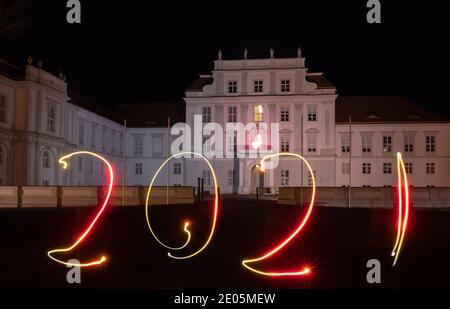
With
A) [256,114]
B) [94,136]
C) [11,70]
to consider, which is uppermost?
[11,70]

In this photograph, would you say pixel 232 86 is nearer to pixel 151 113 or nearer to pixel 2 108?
pixel 151 113

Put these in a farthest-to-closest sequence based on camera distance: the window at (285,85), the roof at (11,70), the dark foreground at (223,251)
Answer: the window at (285,85) → the roof at (11,70) → the dark foreground at (223,251)

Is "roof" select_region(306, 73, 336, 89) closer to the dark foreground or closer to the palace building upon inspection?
the palace building

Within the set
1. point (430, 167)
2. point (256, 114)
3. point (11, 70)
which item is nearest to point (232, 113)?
point (256, 114)

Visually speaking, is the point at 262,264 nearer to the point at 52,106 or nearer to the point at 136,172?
the point at 52,106

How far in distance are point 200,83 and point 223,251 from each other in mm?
46800

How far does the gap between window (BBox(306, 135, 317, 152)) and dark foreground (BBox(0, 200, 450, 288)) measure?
37.0 m

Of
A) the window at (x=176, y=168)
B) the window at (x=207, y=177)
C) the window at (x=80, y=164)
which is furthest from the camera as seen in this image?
the window at (x=176, y=168)

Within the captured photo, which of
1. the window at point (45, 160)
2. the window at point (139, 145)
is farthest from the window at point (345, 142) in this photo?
the window at point (45, 160)

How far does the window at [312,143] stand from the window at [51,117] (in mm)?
24069

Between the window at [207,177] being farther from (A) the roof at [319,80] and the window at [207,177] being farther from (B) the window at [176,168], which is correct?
(A) the roof at [319,80]

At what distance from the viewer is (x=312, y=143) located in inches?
2271

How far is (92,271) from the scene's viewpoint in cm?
1179

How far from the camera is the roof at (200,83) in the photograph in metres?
58.8
